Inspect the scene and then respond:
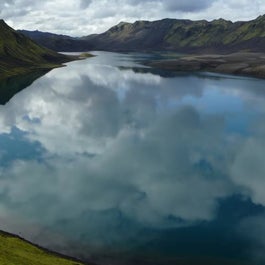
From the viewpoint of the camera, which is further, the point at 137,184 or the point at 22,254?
the point at 137,184

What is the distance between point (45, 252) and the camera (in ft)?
165

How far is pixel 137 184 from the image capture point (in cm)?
7681

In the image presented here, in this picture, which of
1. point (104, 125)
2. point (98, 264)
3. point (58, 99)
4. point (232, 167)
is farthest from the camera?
point (58, 99)

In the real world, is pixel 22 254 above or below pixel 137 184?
below

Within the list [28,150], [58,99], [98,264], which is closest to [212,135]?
[28,150]

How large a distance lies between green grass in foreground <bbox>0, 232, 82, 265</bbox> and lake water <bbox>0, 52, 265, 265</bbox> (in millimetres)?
4409

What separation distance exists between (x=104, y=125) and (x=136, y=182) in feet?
155

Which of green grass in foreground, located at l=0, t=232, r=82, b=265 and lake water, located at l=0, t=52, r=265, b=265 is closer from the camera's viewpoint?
green grass in foreground, located at l=0, t=232, r=82, b=265

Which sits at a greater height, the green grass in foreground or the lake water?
the lake water

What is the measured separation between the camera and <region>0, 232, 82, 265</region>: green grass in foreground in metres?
41.5

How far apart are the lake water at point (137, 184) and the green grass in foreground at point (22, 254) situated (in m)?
4.41

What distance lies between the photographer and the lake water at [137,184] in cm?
5531

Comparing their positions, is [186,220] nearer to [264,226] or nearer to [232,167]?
[264,226]

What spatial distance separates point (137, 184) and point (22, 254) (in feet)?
113
